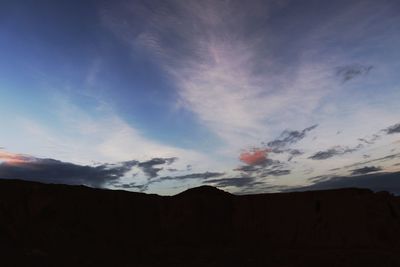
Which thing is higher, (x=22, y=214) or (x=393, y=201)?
(x=393, y=201)

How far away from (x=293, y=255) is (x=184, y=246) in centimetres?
810

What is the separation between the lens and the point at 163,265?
85.5ft

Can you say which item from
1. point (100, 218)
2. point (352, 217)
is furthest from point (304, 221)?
point (100, 218)

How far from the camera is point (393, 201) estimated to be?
35844 mm

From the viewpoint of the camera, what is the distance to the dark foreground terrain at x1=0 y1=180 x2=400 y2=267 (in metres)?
26.9

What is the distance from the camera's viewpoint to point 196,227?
3484 centimetres

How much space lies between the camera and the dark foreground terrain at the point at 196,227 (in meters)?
26.9

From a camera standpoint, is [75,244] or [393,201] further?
[393,201]

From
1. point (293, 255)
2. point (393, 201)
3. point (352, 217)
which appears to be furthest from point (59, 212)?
point (393, 201)

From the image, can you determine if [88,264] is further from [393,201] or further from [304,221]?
[393,201]

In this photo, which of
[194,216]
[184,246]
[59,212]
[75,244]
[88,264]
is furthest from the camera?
[194,216]

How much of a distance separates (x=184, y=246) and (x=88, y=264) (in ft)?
30.4

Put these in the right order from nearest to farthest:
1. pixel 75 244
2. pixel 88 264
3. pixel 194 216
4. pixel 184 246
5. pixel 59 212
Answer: pixel 88 264 → pixel 75 244 → pixel 59 212 → pixel 184 246 → pixel 194 216

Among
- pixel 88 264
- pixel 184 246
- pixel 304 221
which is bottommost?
pixel 88 264
